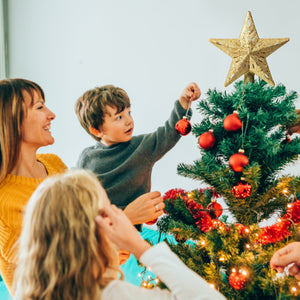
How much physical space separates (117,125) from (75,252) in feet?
A: 1.48

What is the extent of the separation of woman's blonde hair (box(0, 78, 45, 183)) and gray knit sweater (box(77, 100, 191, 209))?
0.25 m

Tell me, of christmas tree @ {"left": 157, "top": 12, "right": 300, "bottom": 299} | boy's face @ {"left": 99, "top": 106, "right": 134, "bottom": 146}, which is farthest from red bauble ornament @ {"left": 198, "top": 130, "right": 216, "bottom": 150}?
boy's face @ {"left": 99, "top": 106, "right": 134, "bottom": 146}

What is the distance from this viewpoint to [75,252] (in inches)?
22.3

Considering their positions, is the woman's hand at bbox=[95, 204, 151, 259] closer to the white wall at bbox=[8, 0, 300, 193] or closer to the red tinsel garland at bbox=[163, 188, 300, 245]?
the red tinsel garland at bbox=[163, 188, 300, 245]

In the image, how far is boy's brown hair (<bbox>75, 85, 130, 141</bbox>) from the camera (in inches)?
37.3

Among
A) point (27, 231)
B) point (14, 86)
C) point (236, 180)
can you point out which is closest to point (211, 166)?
point (236, 180)

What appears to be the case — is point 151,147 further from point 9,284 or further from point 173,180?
point 173,180

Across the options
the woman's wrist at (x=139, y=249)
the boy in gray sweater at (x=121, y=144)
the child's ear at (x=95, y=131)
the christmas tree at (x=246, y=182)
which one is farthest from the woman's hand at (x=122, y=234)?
the child's ear at (x=95, y=131)

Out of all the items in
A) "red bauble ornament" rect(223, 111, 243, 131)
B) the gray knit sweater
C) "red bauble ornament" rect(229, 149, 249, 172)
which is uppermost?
"red bauble ornament" rect(223, 111, 243, 131)

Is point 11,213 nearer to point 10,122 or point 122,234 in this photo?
point 10,122

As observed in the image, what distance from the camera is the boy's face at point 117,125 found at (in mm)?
939

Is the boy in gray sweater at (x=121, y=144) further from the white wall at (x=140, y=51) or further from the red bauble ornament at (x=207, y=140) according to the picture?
the white wall at (x=140, y=51)

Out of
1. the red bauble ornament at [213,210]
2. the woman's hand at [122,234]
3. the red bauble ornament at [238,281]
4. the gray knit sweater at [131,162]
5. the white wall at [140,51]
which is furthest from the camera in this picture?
the white wall at [140,51]

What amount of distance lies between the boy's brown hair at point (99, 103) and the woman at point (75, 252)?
0.39 m
